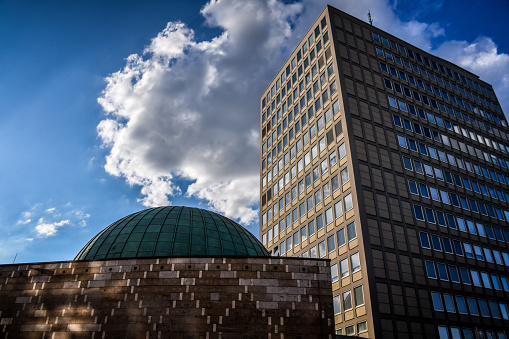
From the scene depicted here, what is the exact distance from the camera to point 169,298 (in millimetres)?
25891

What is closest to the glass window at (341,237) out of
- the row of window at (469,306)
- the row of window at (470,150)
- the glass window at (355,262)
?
the glass window at (355,262)

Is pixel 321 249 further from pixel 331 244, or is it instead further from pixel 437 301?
pixel 437 301

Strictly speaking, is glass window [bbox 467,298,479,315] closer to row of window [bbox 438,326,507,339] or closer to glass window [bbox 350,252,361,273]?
row of window [bbox 438,326,507,339]

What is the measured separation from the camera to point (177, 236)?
31406 millimetres

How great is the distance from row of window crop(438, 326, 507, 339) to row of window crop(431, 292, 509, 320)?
1.86 metres

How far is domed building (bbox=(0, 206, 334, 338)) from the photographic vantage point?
25062 millimetres

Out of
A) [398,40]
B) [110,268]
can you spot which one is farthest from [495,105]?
[110,268]

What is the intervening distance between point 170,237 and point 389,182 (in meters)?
32.4

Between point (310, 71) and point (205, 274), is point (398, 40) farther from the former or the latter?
point (205, 274)

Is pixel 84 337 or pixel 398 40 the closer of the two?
pixel 84 337

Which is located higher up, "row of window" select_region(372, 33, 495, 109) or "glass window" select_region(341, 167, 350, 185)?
"row of window" select_region(372, 33, 495, 109)

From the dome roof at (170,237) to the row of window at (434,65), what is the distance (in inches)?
1964

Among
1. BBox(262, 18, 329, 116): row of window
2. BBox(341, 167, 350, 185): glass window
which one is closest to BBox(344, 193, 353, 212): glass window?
BBox(341, 167, 350, 185): glass window

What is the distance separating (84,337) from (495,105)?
83.2m
